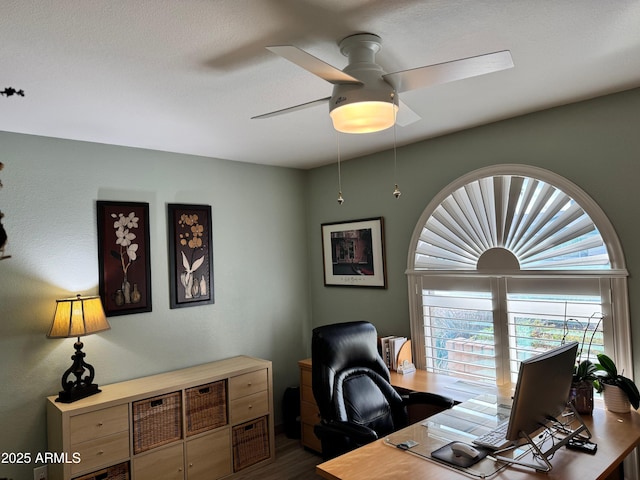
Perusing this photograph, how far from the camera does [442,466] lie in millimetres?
1824

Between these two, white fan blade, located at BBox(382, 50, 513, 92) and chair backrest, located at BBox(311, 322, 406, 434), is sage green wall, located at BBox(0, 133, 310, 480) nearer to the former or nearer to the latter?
chair backrest, located at BBox(311, 322, 406, 434)

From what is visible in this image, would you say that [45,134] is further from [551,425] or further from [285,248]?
[551,425]

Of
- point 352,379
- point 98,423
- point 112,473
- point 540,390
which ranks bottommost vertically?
point 112,473

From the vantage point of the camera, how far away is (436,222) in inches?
139

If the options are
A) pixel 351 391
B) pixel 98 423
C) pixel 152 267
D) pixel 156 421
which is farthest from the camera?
pixel 152 267

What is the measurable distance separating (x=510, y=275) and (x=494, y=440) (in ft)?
4.53

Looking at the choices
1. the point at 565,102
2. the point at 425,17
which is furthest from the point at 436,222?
the point at 425,17

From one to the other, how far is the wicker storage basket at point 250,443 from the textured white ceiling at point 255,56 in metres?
2.34

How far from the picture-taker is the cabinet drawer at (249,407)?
3441mm

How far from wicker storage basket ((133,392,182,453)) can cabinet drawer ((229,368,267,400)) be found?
1.42 ft

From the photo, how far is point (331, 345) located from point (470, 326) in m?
1.24

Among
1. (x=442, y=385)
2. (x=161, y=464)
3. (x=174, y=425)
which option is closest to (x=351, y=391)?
(x=442, y=385)

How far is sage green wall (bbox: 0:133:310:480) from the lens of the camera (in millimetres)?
2902

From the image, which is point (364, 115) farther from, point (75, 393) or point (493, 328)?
point (75, 393)
